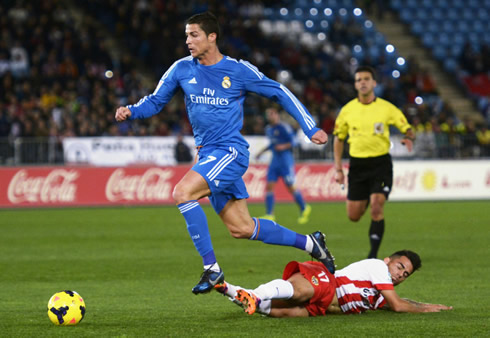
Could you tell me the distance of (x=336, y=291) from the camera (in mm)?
6910

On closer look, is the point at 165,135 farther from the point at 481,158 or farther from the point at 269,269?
the point at 269,269

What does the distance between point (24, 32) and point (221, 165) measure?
1957 cm

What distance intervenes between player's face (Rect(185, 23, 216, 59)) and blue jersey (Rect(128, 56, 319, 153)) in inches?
5.7

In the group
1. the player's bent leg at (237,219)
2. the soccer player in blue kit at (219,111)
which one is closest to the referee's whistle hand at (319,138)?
the soccer player in blue kit at (219,111)

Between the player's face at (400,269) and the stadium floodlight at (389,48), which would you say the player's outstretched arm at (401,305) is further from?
the stadium floodlight at (389,48)

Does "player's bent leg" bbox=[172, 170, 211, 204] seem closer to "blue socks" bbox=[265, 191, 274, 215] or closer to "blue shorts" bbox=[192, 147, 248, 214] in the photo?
"blue shorts" bbox=[192, 147, 248, 214]

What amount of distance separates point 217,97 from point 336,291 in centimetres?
191

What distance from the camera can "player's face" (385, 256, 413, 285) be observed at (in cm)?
694

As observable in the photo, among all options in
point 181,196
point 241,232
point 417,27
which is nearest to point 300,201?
point 241,232

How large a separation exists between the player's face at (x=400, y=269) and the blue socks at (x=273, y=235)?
2.74ft

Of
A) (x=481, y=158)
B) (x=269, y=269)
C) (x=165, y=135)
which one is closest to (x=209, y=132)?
(x=269, y=269)

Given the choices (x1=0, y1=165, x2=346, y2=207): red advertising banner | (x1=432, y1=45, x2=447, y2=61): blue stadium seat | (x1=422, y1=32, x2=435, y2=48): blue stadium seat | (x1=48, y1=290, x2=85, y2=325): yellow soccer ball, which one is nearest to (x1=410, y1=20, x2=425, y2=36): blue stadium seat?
(x1=422, y1=32, x2=435, y2=48): blue stadium seat

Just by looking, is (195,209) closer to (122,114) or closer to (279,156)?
(122,114)

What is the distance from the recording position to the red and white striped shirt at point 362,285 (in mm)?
6715
